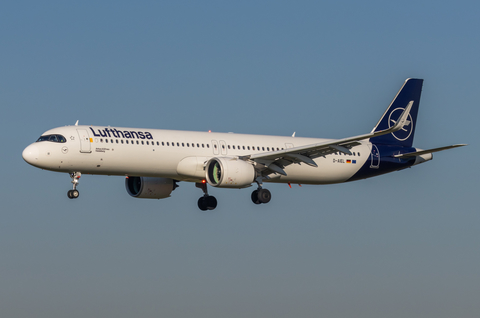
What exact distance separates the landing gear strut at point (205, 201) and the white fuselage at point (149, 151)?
3960 mm

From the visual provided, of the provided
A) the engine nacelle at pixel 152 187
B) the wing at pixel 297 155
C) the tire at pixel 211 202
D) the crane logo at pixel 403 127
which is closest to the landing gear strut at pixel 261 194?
the wing at pixel 297 155

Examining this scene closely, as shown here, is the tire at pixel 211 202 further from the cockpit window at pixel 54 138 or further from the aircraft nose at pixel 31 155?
the aircraft nose at pixel 31 155

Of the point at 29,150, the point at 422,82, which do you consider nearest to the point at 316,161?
the point at 422,82

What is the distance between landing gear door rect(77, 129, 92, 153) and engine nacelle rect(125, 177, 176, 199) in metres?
7.28

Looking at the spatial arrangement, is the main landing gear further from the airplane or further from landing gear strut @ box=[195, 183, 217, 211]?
landing gear strut @ box=[195, 183, 217, 211]

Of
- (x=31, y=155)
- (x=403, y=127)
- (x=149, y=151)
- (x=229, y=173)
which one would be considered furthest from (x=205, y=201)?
(x=403, y=127)

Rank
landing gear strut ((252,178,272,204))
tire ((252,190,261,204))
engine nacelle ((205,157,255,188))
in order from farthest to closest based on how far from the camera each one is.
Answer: tire ((252,190,261,204)), landing gear strut ((252,178,272,204)), engine nacelle ((205,157,255,188))

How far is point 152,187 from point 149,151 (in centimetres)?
608

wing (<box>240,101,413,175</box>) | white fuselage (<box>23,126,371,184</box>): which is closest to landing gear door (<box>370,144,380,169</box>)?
white fuselage (<box>23,126,371,184</box>)

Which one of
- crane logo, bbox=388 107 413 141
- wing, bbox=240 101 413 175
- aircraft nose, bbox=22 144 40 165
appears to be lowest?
wing, bbox=240 101 413 175

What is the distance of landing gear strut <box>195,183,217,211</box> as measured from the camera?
5303 centimetres

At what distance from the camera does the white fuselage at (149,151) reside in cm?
4462

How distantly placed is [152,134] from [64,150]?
17.9 ft

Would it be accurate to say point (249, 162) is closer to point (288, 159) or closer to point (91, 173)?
point (288, 159)
